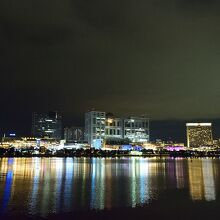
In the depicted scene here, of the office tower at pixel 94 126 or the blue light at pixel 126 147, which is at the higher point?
the office tower at pixel 94 126

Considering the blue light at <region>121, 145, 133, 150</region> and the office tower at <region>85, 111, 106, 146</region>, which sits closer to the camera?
the blue light at <region>121, 145, 133, 150</region>

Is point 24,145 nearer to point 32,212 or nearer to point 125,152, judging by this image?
point 125,152

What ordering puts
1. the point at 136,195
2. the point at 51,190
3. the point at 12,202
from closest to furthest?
the point at 12,202
the point at 136,195
the point at 51,190

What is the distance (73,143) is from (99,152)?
Result: 36.1 m

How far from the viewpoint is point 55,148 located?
19000 centimetres

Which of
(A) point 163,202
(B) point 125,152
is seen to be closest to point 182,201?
(A) point 163,202

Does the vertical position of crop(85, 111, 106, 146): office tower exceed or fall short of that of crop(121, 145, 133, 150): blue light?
it exceeds it

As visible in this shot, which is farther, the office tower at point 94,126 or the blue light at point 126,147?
the office tower at point 94,126

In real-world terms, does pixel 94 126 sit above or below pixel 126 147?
above

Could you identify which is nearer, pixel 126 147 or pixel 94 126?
pixel 126 147

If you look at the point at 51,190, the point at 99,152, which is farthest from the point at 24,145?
the point at 51,190

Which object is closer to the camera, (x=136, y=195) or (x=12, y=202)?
(x=12, y=202)

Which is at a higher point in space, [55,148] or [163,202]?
[55,148]

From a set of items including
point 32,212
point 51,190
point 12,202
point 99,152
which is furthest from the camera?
point 99,152
